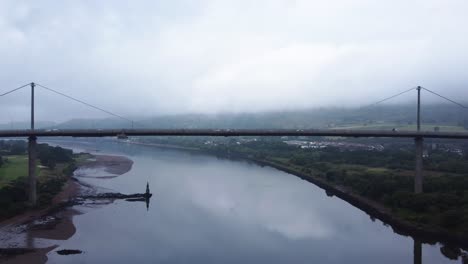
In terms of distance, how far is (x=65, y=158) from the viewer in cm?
3894

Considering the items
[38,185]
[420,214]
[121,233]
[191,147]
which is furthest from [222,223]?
[191,147]

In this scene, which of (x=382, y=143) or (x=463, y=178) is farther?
(x=382, y=143)

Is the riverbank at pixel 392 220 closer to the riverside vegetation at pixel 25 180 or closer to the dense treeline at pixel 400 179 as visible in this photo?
the dense treeline at pixel 400 179

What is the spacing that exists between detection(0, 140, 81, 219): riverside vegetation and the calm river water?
2.59m

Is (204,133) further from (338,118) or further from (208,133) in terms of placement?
(338,118)

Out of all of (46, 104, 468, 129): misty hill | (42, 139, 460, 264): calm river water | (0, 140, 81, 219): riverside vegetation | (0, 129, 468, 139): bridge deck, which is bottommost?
(42, 139, 460, 264): calm river water

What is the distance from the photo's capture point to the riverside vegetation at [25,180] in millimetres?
19547

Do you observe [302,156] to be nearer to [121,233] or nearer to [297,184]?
[297,184]

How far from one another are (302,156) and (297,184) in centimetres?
1126

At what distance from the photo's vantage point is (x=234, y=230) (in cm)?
1784

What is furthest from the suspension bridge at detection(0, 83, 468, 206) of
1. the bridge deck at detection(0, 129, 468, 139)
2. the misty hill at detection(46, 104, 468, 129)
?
the misty hill at detection(46, 104, 468, 129)

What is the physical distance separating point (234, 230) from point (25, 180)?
1264 cm

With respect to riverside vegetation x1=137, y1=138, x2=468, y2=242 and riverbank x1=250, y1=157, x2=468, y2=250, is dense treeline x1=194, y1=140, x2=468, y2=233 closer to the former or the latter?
riverside vegetation x1=137, y1=138, x2=468, y2=242

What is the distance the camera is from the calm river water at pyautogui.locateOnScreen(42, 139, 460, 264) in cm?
1459
